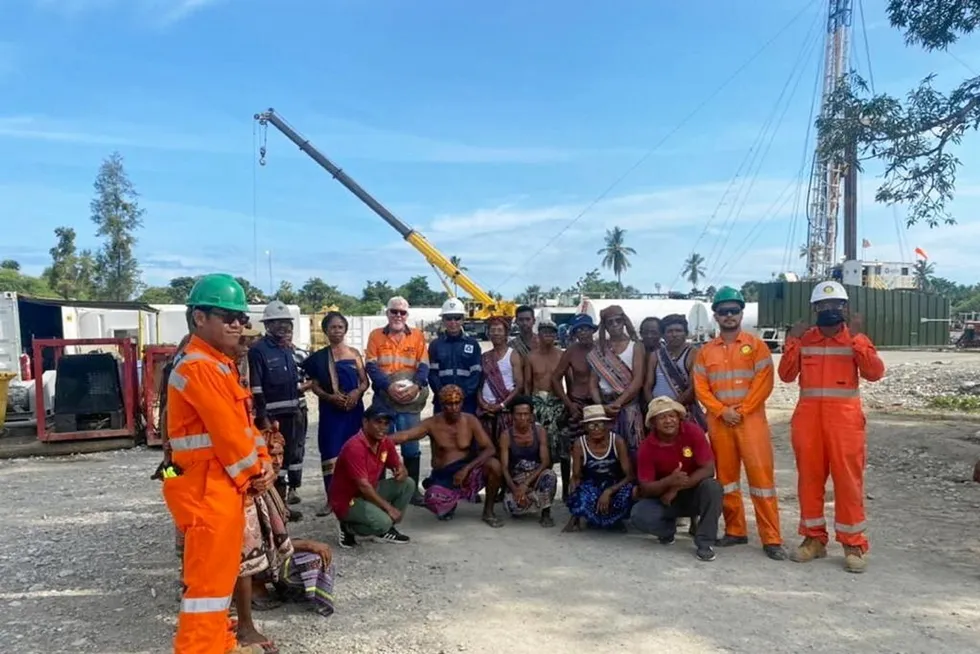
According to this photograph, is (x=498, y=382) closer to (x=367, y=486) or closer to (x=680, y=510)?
(x=367, y=486)

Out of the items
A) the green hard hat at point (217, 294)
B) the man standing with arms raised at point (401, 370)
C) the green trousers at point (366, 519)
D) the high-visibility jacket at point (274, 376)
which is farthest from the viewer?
the man standing with arms raised at point (401, 370)

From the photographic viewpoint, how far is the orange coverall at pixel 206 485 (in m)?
2.90

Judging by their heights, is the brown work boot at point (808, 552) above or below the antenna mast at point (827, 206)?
below

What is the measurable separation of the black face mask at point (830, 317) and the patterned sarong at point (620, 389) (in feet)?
4.94

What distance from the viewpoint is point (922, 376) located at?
1547 centimetres

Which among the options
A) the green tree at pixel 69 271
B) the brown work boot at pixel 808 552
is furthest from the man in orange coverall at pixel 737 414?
the green tree at pixel 69 271

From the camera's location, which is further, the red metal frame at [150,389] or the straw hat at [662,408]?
the red metal frame at [150,389]

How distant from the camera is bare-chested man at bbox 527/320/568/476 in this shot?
6.06 meters

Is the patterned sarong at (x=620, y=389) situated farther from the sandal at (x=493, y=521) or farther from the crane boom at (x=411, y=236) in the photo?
the crane boom at (x=411, y=236)

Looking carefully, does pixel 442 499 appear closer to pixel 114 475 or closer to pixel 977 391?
pixel 114 475

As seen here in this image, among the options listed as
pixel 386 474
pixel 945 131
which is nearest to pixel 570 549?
pixel 386 474

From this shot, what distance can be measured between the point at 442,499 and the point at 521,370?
1.33m

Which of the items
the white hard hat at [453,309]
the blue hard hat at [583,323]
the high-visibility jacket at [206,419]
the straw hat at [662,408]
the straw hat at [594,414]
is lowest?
the straw hat at [594,414]

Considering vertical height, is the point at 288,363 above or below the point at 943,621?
above
